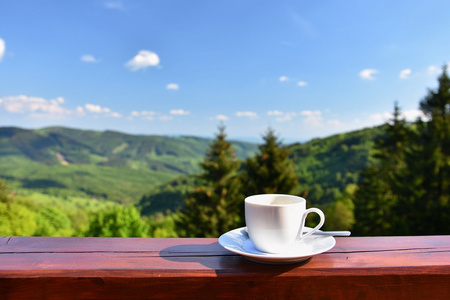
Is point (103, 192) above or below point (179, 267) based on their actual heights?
below

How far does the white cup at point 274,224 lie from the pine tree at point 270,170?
12947mm

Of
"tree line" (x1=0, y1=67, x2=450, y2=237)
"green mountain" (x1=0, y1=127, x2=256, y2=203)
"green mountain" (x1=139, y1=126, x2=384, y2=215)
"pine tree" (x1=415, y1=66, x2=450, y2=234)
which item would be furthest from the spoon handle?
"green mountain" (x1=0, y1=127, x2=256, y2=203)

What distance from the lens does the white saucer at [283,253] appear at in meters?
0.82

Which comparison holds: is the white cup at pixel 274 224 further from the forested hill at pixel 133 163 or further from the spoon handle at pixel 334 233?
the forested hill at pixel 133 163

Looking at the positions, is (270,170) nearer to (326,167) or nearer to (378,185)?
(378,185)

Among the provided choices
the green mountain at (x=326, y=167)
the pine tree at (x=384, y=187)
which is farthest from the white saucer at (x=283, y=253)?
the green mountain at (x=326, y=167)

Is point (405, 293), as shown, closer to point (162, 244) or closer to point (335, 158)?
point (162, 244)

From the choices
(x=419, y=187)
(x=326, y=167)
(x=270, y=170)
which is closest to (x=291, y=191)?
(x=270, y=170)

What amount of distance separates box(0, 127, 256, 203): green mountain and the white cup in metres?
88.8

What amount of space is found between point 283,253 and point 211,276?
204 millimetres

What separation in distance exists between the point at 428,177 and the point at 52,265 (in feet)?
59.4

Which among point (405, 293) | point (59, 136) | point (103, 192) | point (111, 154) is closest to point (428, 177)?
point (405, 293)

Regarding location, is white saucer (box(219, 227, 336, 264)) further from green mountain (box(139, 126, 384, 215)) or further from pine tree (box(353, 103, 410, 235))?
green mountain (box(139, 126, 384, 215))

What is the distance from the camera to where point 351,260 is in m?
0.88
